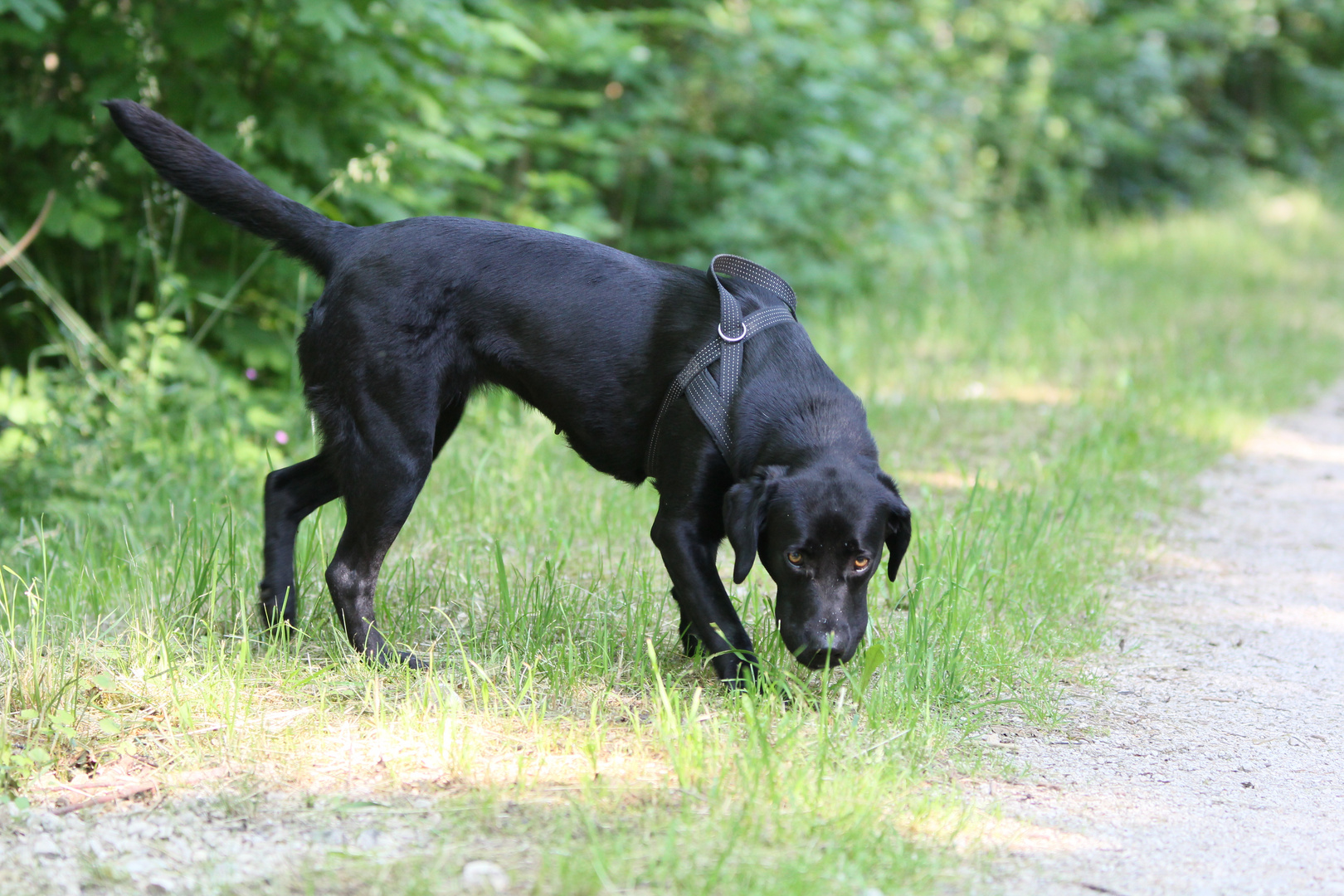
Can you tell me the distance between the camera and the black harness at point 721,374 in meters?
3.00

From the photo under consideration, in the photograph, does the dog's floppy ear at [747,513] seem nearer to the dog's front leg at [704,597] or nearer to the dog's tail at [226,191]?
the dog's front leg at [704,597]

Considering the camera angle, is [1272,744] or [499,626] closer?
[1272,744]

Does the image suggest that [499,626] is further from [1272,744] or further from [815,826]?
[1272,744]

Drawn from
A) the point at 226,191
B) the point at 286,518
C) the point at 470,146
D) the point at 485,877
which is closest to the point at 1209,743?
the point at 485,877

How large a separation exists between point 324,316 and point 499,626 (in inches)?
38.2

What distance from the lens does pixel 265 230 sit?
10.7 feet

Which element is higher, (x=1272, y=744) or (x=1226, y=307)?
(x=1226, y=307)

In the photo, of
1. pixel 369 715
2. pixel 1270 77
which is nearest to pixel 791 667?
pixel 369 715

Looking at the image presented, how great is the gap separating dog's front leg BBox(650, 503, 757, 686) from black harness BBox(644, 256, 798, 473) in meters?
0.21

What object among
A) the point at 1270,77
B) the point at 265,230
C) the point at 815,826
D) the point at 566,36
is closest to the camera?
the point at 815,826

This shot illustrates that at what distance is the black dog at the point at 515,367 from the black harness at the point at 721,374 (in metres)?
0.02

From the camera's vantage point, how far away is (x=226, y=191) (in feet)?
10.5

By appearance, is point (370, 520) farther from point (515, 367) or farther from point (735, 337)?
point (735, 337)

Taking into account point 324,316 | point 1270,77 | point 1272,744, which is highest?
point 1270,77
